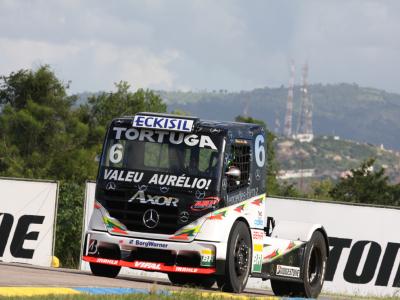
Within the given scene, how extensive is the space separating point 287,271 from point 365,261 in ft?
26.5

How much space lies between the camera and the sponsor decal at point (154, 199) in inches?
709

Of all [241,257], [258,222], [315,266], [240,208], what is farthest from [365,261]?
[240,208]

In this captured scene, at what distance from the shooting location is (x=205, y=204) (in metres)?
17.9

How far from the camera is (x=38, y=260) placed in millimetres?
27234

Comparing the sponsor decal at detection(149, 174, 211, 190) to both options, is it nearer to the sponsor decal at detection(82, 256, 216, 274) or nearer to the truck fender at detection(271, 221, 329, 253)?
the sponsor decal at detection(82, 256, 216, 274)

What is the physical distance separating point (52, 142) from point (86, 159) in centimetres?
562

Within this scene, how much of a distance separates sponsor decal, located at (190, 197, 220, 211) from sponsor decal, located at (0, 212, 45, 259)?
33.5 ft

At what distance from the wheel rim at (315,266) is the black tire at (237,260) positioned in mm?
2120

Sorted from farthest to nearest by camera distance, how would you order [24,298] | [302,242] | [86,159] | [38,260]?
1. [86,159]
2. [38,260]
3. [302,242]
4. [24,298]

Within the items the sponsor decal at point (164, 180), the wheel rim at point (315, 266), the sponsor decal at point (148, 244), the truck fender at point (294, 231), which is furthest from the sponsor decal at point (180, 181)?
the wheel rim at point (315, 266)

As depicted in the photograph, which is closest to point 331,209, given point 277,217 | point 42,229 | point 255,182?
point 277,217

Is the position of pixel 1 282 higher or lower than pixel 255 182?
lower

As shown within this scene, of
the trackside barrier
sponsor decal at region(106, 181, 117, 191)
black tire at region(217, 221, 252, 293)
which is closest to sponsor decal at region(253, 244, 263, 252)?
black tire at region(217, 221, 252, 293)

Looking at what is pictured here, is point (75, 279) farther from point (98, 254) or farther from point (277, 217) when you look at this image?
point (277, 217)
